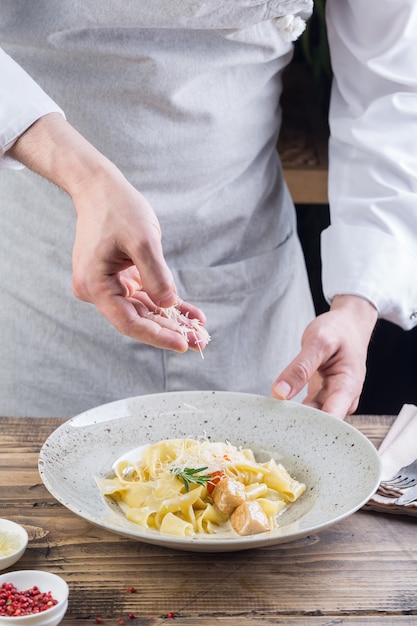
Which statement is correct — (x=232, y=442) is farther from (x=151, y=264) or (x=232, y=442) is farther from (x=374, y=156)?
(x=374, y=156)

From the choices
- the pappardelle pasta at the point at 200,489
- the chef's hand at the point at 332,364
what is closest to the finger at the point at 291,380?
the chef's hand at the point at 332,364

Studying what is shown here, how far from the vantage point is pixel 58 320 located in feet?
5.63

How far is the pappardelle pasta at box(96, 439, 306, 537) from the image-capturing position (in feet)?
3.59

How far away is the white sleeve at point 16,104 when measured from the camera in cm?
126

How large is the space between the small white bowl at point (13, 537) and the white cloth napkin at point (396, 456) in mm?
463

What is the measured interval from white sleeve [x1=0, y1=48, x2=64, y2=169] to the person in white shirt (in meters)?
0.07

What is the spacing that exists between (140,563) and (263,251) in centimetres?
90

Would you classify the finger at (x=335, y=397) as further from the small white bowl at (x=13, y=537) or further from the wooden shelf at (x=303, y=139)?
the wooden shelf at (x=303, y=139)

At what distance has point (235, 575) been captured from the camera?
1.04 meters

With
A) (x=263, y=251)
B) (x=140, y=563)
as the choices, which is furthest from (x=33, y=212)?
(x=140, y=563)

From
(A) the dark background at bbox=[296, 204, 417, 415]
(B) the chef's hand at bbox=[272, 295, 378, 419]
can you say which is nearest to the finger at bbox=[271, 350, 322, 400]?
(B) the chef's hand at bbox=[272, 295, 378, 419]

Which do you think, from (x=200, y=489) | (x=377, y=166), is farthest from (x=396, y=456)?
(x=377, y=166)

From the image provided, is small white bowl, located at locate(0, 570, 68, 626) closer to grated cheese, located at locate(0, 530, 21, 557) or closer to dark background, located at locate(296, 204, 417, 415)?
grated cheese, located at locate(0, 530, 21, 557)

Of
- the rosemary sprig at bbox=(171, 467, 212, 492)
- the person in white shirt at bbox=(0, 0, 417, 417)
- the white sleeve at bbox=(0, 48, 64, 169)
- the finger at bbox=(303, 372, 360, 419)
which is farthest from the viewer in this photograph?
the person in white shirt at bbox=(0, 0, 417, 417)
